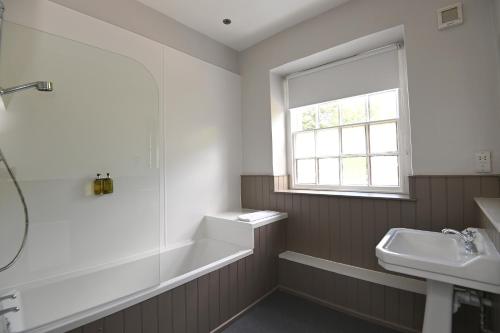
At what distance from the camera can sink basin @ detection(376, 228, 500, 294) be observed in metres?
0.98

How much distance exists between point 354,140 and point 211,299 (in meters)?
1.90

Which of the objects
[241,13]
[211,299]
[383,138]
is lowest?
[211,299]

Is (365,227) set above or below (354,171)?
below

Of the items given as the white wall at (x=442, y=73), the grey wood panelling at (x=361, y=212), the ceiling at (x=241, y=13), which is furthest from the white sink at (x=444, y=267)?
the ceiling at (x=241, y=13)

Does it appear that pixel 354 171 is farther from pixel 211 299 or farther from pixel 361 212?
pixel 211 299

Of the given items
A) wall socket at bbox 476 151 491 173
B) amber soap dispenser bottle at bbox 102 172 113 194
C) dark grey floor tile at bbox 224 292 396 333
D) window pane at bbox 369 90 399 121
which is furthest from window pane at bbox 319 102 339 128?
amber soap dispenser bottle at bbox 102 172 113 194

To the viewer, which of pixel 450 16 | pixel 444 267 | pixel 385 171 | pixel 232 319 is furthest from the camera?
pixel 385 171

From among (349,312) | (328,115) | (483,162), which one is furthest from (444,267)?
(328,115)

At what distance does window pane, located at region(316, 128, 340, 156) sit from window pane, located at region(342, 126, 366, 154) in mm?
71

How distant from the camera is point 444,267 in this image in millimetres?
1062

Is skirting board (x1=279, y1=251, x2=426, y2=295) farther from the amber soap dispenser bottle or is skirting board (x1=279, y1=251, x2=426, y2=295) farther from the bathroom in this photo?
the amber soap dispenser bottle

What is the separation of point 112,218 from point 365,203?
2.07 metres

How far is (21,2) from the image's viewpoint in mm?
1517

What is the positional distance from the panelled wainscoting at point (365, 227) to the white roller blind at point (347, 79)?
0.92 metres
